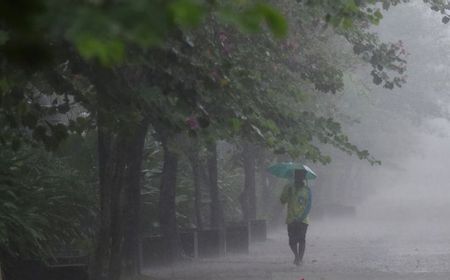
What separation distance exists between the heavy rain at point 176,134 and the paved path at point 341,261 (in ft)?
0.16

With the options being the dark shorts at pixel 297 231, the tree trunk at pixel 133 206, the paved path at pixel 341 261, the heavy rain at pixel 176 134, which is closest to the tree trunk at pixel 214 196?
the heavy rain at pixel 176 134

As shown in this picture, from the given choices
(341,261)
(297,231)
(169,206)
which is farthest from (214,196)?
(297,231)

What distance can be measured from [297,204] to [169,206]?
2.25 m

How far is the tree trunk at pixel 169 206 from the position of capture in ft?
61.9

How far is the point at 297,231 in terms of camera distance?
18812mm

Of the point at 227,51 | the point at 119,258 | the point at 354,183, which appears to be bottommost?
the point at 119,258

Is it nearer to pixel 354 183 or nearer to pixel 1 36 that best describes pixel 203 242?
pixel 1 36

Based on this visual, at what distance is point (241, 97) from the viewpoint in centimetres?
896

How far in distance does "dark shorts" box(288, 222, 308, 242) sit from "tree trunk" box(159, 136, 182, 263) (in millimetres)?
1986

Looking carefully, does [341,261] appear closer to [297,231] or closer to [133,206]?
[297,231]

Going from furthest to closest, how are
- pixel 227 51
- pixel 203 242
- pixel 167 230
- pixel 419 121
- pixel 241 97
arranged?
pixel 419 121, pixel 203 242, pixel 167 230, pixel 227 51, pixel 241 97

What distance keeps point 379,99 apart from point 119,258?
116 feet

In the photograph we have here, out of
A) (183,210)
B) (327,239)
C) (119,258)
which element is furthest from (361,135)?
(119,258)

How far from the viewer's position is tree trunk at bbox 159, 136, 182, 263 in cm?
1886
